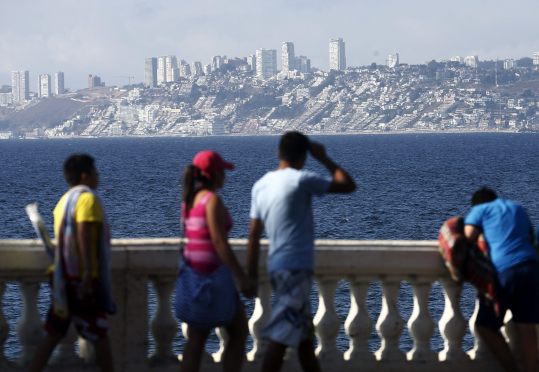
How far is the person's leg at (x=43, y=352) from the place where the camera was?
731cm

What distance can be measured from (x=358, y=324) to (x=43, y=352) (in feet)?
6.66

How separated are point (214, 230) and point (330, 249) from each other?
48.3 inches

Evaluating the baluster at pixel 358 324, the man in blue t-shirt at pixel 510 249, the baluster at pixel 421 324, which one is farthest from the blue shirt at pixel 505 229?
the baluster at pixel 358 324

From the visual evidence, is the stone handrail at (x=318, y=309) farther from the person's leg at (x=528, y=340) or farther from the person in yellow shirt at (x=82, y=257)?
the person in yellow shirt at (x=82, y=257)

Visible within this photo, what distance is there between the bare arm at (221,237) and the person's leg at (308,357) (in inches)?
22.5

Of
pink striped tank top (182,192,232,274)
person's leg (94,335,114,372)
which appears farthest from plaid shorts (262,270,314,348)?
person's leg (94,335,114,372)

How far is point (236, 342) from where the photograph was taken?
288 inches

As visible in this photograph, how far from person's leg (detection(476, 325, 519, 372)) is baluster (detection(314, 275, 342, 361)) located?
0.96 metres

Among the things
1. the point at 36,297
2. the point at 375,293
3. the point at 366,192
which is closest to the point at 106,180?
the point at 366,192

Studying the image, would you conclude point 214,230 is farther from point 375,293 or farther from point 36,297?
point 375,293

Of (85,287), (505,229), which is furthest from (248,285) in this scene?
(505,229)

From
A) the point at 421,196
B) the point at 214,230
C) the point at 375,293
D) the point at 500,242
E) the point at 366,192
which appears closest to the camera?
the point at 214,230

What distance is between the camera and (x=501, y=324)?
789 cm

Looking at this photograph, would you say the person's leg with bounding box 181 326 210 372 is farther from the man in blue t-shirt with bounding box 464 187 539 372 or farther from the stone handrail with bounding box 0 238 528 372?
the man in blue t-shirt with bounding box 464 187 539 372
